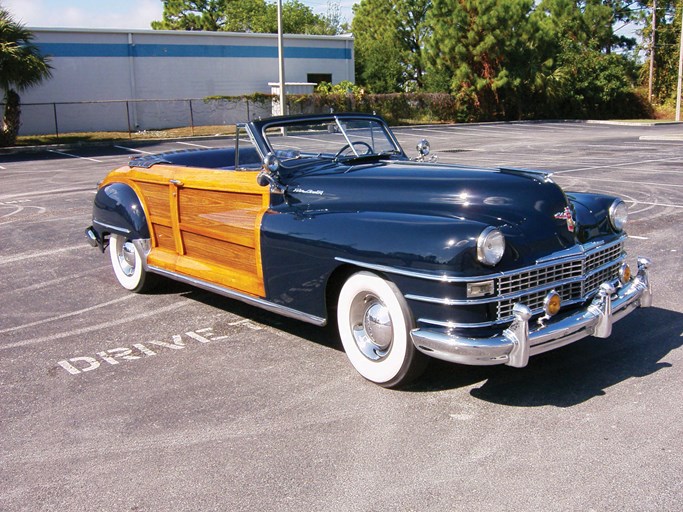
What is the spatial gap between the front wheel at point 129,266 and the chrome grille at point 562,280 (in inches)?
148

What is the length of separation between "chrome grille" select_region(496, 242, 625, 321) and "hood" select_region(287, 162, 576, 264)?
117mm

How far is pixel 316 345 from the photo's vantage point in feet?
17.9

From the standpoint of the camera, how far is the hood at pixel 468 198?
4.40m

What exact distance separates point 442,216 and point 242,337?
79.2 inches

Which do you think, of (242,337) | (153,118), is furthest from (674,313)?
(153,118)

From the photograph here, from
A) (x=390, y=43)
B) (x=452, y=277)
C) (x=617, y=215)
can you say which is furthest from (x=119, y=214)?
(x=390, y=43)

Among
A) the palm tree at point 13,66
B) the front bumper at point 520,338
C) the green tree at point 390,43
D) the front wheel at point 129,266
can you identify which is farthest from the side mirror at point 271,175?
the green tree at point 390,43

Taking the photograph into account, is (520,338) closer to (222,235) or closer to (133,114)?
(222,235)

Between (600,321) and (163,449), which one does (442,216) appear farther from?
(163,449)

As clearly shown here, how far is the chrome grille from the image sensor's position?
418 centimetres

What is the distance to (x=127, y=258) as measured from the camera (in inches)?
281

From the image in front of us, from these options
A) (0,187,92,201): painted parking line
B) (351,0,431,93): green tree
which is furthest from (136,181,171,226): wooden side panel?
(351,0,431,93): green tree

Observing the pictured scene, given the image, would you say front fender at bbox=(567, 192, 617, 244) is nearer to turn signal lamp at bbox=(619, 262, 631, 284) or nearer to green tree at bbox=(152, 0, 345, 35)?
turn signal lamp at bbox=(619, 262, 631, 284)

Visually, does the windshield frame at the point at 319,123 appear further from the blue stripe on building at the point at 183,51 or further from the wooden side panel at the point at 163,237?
the blue stripe on building at the point at 183,51
